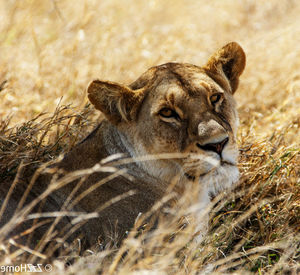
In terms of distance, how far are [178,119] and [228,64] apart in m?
0.87

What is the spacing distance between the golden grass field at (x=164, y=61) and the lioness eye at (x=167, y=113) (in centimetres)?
78

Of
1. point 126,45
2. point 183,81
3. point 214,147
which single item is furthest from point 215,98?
point 126,45

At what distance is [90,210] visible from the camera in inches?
152

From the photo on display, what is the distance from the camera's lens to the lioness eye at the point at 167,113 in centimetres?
386

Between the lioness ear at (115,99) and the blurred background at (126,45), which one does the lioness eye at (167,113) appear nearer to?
the lioness ear at (115,99)

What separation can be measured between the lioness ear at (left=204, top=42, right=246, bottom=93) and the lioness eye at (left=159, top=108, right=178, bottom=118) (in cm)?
55

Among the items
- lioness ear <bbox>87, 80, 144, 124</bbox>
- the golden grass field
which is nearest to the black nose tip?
the golden grass field

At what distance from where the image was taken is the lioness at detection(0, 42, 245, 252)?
3.77 metres

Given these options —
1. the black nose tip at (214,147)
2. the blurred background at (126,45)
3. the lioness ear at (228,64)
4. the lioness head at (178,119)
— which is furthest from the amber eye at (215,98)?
the blurred background at (126,45)

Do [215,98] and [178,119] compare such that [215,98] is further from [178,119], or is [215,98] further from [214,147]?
[214,147]

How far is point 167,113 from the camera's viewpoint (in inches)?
152

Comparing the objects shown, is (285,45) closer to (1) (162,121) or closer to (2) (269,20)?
(2) (269,20)

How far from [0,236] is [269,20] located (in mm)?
9308

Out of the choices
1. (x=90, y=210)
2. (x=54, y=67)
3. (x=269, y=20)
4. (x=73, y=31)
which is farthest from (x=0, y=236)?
(x=269, y=20)
